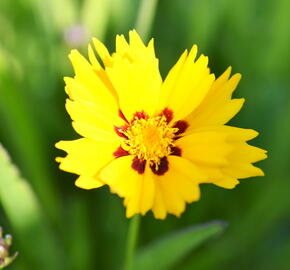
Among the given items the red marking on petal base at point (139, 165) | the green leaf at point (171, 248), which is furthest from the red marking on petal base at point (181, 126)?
the green leaf at point (171, 248)

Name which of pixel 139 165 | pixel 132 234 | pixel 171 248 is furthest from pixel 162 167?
pixel 171 248

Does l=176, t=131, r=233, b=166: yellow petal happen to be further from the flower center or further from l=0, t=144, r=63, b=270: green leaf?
l=0, t=144, r=63, b=270: green leaf

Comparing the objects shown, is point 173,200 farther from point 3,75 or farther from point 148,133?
point 3,75

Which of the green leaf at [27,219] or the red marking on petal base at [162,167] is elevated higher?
the red marking on petal base at [162,167]

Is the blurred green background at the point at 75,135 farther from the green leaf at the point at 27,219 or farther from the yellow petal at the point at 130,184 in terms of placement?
the yellow petal at the point at 130,184

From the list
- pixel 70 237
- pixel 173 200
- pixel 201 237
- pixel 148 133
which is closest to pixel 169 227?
pixel 70 237

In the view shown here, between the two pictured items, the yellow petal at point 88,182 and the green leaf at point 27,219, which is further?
the green leaf at point 27,219

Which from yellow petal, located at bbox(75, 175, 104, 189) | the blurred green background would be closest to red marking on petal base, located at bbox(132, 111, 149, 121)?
yellow petal, located at bbox(75, 175, 104, 189)
